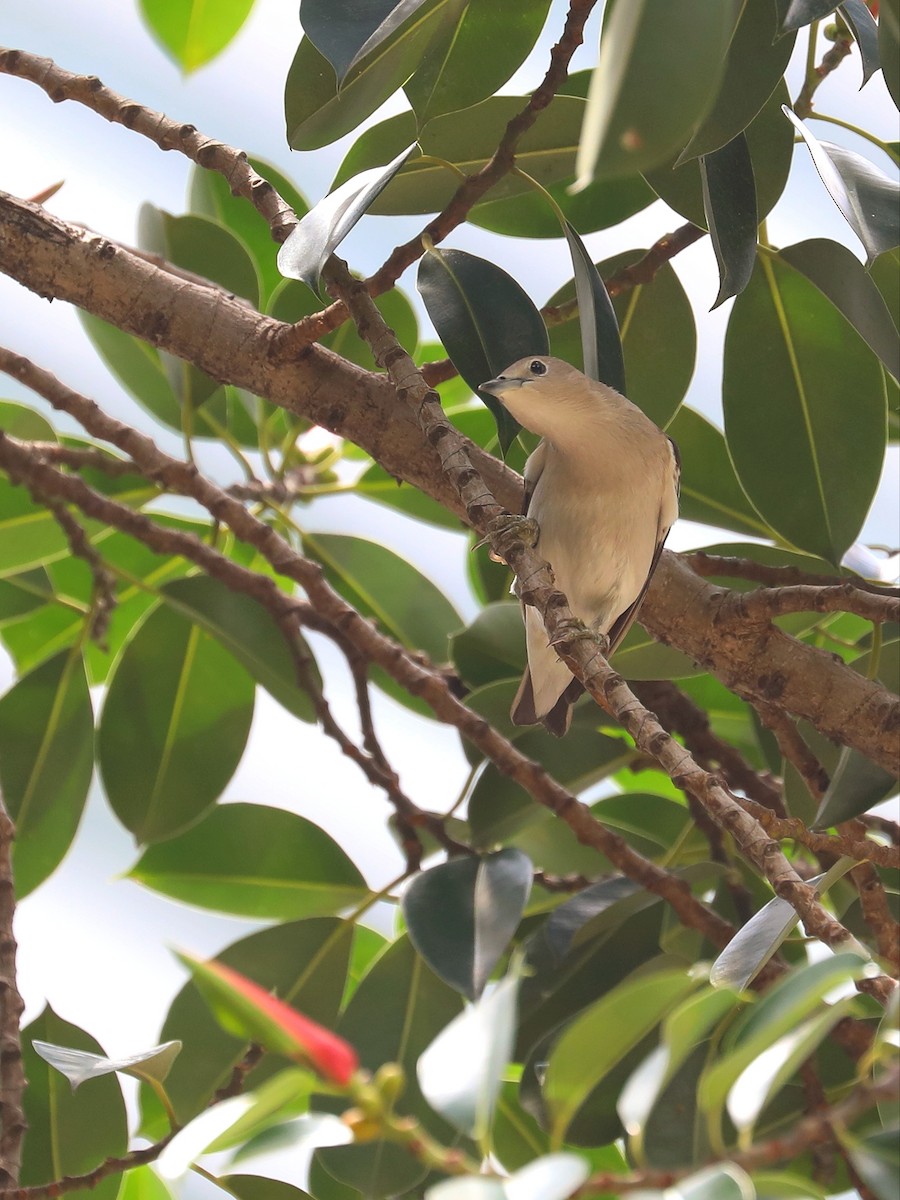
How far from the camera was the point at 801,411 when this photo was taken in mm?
1348

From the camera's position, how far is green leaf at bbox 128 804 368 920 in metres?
1.58

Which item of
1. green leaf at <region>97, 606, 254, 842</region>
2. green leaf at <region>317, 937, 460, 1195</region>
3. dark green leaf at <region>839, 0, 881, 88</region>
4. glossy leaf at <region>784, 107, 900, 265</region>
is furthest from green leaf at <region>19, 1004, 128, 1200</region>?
dark green leaf at <region>839, 0, 881, 88</region>

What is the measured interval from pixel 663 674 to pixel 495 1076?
3.36 ft

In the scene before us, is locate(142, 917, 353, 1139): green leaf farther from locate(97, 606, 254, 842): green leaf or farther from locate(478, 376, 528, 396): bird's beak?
locate(478, 376, 528, 396): bird's beak

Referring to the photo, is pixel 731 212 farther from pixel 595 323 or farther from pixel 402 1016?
pixel 402 1016

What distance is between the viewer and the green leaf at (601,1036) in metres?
0.49

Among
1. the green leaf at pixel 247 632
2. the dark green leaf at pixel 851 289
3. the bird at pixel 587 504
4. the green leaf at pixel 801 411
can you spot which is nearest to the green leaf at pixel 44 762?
the green leaf at pixel 247 632

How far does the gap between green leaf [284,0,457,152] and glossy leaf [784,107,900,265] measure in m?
0.36

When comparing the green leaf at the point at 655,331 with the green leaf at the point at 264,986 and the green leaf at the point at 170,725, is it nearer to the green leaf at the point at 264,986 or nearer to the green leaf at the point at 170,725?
the green leaf at the point at 170,725

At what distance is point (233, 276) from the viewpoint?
1.59 metres

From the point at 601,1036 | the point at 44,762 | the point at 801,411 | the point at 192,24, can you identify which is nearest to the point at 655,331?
the point at 801,411

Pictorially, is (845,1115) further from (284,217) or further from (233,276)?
(233,276)

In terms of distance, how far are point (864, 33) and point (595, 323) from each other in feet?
1.19

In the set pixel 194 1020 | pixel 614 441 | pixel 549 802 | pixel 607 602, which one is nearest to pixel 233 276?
pixel 614 441
